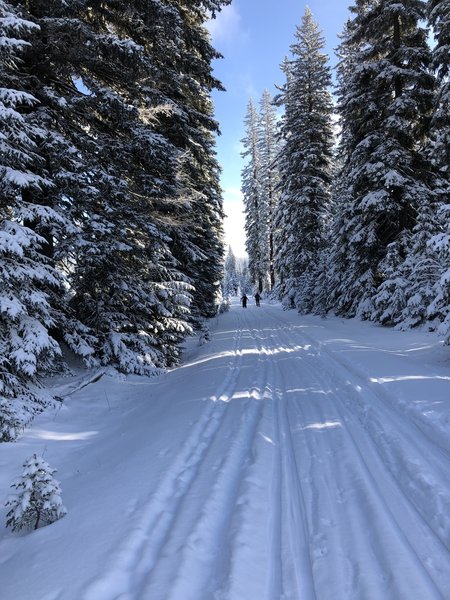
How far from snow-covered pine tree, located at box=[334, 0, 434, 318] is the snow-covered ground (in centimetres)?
903

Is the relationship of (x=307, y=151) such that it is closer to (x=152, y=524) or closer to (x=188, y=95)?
(x=188, y=95)

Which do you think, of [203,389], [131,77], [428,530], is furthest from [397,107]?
[428,530]

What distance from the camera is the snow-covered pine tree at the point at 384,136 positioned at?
49.8ft

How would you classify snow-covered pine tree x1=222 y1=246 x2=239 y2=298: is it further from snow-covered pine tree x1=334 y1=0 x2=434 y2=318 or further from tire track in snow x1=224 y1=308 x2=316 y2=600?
tire track in snow x1=224 y1=308 x2=316 y2=600

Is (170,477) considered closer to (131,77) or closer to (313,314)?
(131,77)

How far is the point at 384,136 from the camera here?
1582 centimetres

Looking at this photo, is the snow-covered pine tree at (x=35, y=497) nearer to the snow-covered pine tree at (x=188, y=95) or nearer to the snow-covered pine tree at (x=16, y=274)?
the snow-covered pine tree at (x=16, y=274)

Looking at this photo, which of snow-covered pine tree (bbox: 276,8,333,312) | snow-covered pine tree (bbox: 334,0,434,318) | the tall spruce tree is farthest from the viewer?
snow-covered pine tree (bbox: 276,8,333,312)

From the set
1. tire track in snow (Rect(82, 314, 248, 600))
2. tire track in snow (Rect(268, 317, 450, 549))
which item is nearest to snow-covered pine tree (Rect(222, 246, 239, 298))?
tire track in snow (Rect(268, 317, 450, 549))

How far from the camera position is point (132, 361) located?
10055mm

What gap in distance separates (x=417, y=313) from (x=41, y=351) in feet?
38.4

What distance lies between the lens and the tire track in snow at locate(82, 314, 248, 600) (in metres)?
2.81

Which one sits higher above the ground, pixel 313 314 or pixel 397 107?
pixel 397 107

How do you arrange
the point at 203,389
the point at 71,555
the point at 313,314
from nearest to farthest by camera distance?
the point at 71,555 < the point at 203,389 < the point at 313,314
